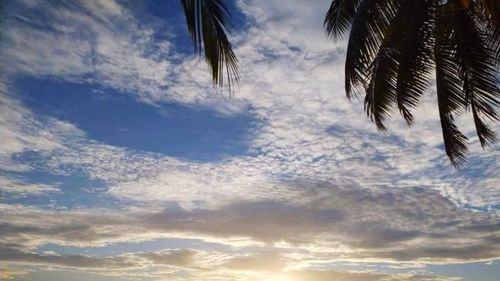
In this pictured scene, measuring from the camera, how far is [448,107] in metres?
8.21

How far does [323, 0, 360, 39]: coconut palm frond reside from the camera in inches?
347

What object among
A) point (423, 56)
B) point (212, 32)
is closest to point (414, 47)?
point (423, 56)

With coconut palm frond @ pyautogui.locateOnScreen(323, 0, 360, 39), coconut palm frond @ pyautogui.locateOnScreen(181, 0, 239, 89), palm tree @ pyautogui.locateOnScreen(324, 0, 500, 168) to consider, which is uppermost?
coconut palm frond @ pyautogui.locateOnScreen(323, 0, 360, 39)

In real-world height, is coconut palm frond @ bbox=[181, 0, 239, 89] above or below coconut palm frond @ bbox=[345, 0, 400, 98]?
below

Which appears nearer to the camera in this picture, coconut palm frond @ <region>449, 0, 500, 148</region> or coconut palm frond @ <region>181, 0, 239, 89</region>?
coconut palm frond @ <region>181, 0, 239, 89</region>

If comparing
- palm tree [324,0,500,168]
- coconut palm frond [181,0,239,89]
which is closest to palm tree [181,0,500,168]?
palm tree [324,0,500,168]

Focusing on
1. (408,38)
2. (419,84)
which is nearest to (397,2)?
(408,38)

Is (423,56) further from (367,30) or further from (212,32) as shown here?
(212,32)

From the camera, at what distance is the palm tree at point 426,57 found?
24.4 feet

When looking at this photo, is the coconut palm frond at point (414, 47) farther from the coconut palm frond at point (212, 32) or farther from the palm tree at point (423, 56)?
the coconut palm frond at point (212, 32)

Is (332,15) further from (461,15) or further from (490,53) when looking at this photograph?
(490,53)

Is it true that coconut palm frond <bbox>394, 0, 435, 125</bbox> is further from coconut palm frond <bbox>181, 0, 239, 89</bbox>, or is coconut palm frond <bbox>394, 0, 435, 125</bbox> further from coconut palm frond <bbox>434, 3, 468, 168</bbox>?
coconut palm frond <bbox>181, 0, 239, 89</bbox>

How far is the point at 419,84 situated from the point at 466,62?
83cm

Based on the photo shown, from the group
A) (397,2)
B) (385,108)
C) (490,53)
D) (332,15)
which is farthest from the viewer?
(332,15)
